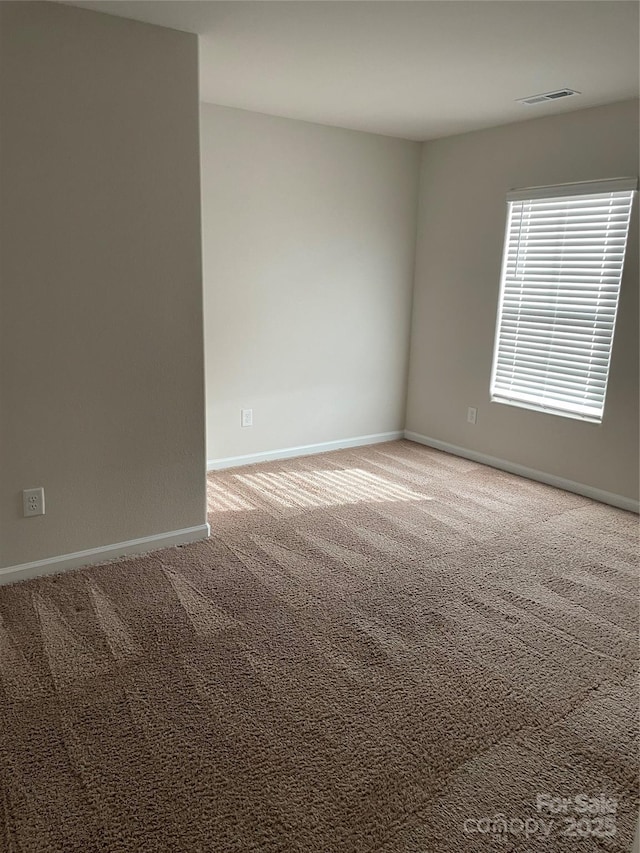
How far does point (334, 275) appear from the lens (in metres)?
4.86

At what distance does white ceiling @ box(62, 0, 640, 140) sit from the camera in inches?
99.4

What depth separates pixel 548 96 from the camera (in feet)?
12.0

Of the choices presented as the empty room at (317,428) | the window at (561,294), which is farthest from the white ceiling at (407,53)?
the window at (561,294)

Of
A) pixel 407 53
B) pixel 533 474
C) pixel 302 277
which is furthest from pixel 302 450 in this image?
pixel 407 53

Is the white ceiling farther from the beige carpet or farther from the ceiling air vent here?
the beige carpet

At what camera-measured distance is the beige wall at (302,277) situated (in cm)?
430

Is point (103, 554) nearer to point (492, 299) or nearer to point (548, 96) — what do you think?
point (492, 299)

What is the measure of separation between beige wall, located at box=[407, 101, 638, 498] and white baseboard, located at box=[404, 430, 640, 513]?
4 centimetres

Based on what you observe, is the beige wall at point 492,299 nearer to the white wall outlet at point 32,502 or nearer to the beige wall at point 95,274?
the beige wall at point 95,274

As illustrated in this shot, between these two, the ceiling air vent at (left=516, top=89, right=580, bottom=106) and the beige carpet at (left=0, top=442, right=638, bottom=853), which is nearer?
the beige carpet at (left=0, top=442, right=638, bottom=853)

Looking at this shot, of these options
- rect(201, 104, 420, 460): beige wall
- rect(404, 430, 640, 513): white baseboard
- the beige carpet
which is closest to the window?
rect(404, 430, 640, 513): white baseboard

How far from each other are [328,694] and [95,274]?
80.0 inches

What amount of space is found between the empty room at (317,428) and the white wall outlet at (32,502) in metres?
0.02

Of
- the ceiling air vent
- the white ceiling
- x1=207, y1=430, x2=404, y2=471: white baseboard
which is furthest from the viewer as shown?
x1=207, y1=430, x2=404, y2=471: white baseboard
